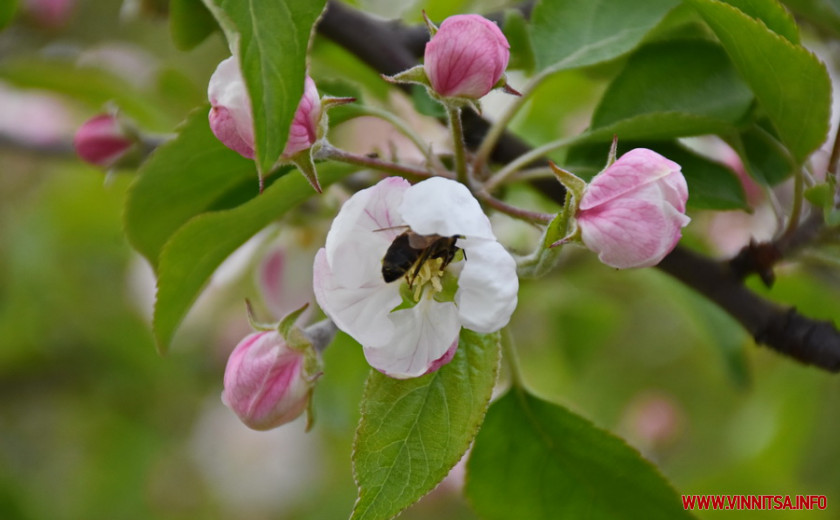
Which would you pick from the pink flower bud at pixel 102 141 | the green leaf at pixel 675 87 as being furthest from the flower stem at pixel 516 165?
the pink flower bud at pixel 102 141

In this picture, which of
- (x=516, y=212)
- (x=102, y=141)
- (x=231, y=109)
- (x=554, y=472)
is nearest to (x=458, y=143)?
(x=516, y=212)

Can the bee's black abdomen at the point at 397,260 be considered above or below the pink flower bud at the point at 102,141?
above

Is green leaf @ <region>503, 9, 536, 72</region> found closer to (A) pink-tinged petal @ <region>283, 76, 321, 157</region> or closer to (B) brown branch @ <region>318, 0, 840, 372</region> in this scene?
(B) brown branch @ <region>318, 0, 840, 372</region>

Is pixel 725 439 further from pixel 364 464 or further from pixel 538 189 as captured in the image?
pixel 364 464

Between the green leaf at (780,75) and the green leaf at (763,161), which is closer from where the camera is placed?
the green leaf at (780,75)

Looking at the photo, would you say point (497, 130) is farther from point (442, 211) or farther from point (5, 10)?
point (5, 10)

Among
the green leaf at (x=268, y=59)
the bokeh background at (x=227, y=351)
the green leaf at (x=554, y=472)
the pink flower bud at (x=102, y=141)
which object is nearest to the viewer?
the green leaf at (x=268, y=59)

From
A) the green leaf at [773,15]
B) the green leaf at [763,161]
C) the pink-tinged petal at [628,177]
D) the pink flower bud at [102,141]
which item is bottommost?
the pink flower bud at [102,141]

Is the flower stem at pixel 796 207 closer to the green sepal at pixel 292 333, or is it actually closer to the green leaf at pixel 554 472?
the green leaf at pixel 554 472
